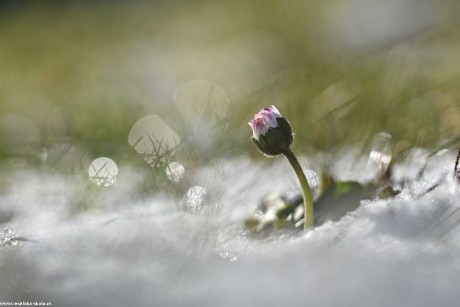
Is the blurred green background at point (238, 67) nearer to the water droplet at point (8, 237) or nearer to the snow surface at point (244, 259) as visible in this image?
the snow surface at point (244, 259)

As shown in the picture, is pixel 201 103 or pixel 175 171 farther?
pixel 201 103

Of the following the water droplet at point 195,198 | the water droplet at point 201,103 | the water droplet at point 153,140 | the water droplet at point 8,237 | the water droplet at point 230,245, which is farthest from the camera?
the water droplet at point 201,103

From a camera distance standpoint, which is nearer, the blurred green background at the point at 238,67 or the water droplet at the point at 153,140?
the water droplet at the point at 153,140

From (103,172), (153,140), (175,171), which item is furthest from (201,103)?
(175,171)

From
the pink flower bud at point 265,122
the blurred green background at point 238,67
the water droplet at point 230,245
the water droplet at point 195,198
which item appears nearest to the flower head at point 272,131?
the pink flower bud at point 265,122

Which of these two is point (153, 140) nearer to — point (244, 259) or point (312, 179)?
point (312, 179)

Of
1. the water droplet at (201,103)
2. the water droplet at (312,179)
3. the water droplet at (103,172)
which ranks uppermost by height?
the water droplet at (201,103)
